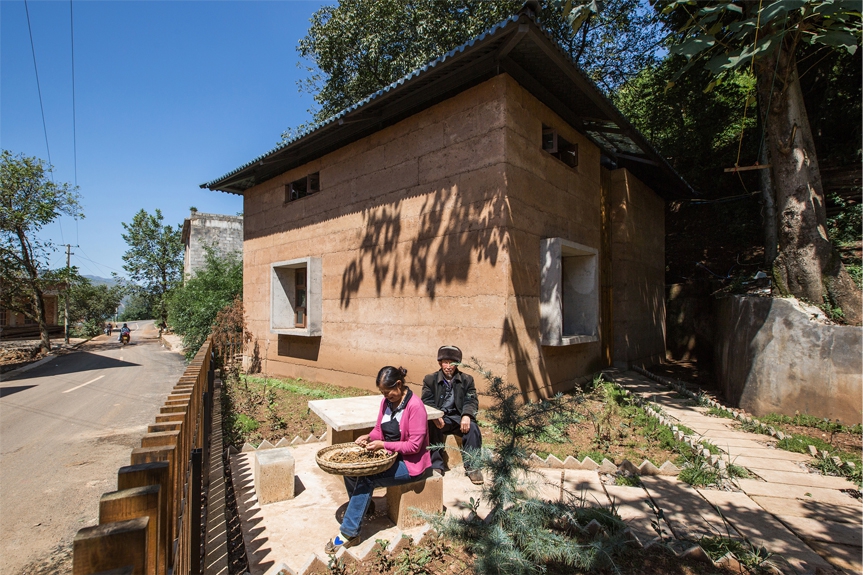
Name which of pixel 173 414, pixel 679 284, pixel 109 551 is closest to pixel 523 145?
pixel 173 414

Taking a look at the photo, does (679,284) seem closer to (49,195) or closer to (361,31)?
(361,31)

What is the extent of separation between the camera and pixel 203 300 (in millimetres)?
14195

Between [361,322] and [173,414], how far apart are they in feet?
21.4

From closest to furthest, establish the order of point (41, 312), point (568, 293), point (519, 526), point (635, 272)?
point (519, 526) → point (568, 293) → point (635, 272) → point (41, 312)

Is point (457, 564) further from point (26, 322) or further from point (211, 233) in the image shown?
point (26, 322)

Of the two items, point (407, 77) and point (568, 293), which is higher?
point (407, 77)

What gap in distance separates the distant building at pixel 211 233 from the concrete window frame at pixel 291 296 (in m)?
16.1

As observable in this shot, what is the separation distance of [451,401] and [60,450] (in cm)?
625

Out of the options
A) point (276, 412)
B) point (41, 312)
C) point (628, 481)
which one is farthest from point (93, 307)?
point (628, 481)

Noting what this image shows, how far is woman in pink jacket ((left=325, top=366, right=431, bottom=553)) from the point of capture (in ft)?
11.3

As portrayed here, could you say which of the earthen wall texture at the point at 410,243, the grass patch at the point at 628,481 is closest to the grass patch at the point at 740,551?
the grass patch at the point at 628,481

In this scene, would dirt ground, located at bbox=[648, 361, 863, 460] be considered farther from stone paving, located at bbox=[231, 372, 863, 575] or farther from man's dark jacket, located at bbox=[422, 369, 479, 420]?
man's dark jacket, located at bbox=[422, 369, 479, 420]

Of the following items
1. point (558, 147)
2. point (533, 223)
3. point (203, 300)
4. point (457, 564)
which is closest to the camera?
point (457, 564)

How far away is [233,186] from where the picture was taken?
520 inches
